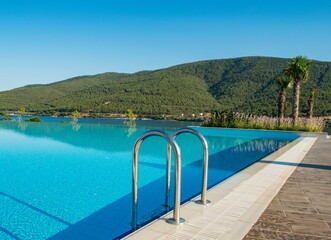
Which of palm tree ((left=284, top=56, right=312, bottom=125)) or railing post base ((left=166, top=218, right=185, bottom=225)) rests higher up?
palm tree ((left=284, top=56, right=312, bottom=125))

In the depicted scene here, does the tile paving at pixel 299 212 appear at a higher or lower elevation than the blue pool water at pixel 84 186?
higher

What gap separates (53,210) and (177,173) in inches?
106

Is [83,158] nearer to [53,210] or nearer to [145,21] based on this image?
[53,210]

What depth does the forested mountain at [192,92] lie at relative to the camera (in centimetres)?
4741

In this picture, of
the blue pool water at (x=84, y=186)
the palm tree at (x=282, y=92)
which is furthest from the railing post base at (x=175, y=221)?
the palm tree at (x=282, y=92)

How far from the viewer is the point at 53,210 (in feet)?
15.0

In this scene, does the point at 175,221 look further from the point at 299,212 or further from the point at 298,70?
the point at 298,70

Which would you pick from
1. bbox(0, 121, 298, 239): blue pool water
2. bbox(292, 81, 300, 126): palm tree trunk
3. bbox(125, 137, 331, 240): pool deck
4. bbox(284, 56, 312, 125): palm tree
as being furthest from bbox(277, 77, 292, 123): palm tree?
bbox(125, 137, 331, 240): pool deck

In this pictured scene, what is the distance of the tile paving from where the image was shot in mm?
2590

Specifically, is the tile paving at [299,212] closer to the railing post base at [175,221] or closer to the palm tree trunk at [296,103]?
the railing post base at [175,221]

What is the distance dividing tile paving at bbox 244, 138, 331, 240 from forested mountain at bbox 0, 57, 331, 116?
34255mm

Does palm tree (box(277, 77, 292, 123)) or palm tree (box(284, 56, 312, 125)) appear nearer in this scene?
palm tree (box(284, 56, 312, 125))

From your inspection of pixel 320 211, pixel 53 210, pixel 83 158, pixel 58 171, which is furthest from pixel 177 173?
pixel 83 158

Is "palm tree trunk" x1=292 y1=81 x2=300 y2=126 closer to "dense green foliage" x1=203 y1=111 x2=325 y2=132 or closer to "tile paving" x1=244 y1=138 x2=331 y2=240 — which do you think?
"dense green foliage" x1=203 y1=111 x2=325 y2=132
